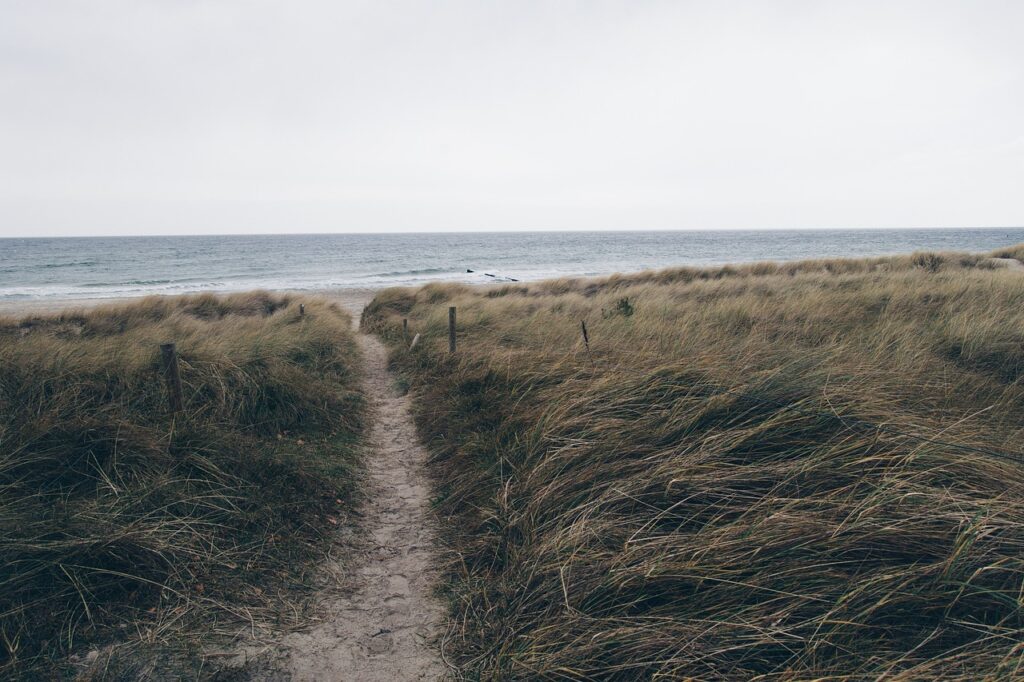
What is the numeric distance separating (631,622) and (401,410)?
542cm

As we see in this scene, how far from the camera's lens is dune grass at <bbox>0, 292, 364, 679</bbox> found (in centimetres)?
328

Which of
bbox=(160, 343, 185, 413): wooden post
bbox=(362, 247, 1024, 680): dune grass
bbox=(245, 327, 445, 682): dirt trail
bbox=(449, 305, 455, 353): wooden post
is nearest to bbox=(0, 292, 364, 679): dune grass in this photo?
bbox=(160, 343, 185, 413): wooden post

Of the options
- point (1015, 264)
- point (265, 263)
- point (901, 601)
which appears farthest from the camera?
point (265, 263)

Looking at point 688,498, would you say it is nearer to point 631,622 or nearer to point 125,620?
point 631,622

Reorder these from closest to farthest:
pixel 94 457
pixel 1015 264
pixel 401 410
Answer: pixel 94 457 → pixel 401 410 → pixel 1015 264

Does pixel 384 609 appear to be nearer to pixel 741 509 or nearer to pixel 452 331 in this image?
pixel 741 509

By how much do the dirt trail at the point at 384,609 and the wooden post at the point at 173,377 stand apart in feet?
6.65

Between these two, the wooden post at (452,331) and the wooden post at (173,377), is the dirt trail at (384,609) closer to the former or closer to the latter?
the wooden post at (173,377)

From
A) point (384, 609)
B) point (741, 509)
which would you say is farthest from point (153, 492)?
point (741, 509)

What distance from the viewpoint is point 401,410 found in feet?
25.3

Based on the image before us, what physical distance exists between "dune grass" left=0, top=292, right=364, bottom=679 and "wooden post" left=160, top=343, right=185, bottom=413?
193mm

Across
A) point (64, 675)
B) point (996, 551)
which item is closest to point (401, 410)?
point (64, 675)

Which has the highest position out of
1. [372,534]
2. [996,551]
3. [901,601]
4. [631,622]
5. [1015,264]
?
[1015,264]

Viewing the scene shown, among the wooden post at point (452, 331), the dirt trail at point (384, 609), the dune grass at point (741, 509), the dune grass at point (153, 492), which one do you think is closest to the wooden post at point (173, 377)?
the dune grass at point (153, 492)
